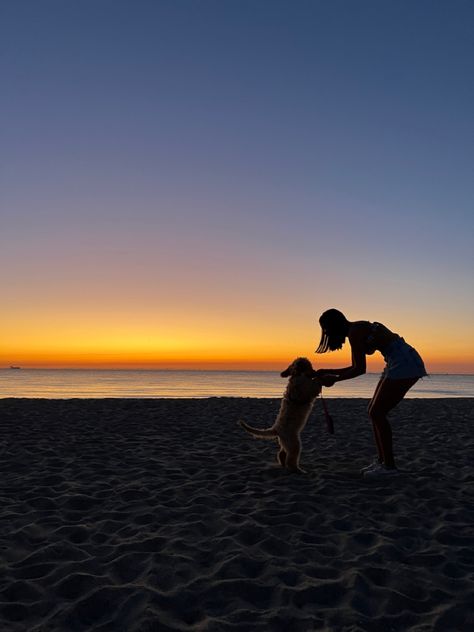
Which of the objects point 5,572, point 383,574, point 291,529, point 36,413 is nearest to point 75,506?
point 5,572

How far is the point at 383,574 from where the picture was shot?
3.63 m

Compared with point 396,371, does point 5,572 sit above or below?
below

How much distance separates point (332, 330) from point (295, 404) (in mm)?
1163

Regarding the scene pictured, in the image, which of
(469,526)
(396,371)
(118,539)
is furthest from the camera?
(396,371)

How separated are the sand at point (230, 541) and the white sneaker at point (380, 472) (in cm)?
18

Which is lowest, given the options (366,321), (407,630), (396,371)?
(407,630)

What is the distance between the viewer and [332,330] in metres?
5.74

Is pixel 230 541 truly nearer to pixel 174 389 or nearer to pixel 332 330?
pixel 332 330

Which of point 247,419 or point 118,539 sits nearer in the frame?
point 118,539

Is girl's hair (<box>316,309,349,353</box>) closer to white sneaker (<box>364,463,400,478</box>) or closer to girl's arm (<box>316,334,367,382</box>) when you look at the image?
girl's arm (<box>316,334,367,382</box>)

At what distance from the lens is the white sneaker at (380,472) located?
6.29 meters

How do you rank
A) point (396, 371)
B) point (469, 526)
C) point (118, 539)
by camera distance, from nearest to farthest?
1. point (118, 539)
2. point (469, 526)
3. point (396, 371)

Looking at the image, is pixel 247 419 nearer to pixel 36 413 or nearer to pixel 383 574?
pixel 36 413

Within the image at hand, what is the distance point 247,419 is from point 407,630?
10757 millimetres
